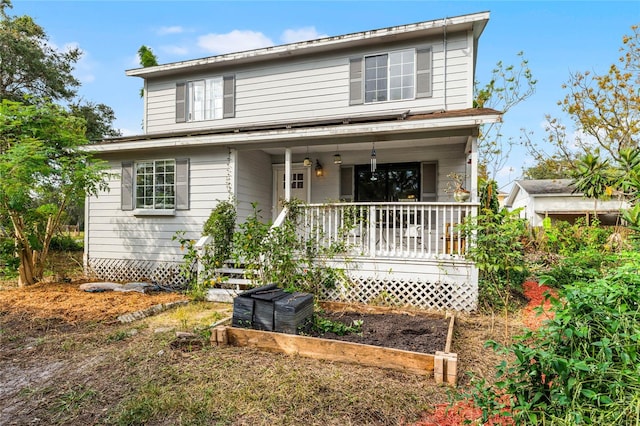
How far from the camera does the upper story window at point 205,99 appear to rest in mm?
9641

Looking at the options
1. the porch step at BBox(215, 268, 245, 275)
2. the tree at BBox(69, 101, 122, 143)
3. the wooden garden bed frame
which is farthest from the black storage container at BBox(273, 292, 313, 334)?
the tree at BBox(69, 101, 122, 143)

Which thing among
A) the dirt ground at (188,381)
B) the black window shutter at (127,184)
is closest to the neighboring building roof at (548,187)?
the dirt ground at (188,381)

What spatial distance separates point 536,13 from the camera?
10117 millimetres

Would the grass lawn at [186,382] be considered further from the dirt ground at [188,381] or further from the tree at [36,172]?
the tree at [36,172]

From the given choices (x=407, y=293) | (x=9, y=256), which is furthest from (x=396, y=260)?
(x=9, y=256)

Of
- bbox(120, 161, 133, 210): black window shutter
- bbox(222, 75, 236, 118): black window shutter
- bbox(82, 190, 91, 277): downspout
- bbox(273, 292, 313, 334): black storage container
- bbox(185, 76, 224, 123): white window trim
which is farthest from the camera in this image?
bbox(185, 76, 224, 123): white window trim

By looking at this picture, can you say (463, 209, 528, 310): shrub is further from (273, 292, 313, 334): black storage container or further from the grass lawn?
(273, 292, 313, 334): black storage container

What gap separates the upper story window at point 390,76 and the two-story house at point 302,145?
0.03 metres

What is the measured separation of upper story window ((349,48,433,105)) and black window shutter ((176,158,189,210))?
15.1 feet

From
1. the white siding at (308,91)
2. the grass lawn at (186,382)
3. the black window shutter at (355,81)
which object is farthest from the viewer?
the black window shutter at (355,81)

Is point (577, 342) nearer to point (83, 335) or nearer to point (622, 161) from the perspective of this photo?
point (622, 161)

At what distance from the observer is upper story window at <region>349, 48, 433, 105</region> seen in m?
7.97

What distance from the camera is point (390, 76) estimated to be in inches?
328

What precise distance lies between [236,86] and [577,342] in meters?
9.72
